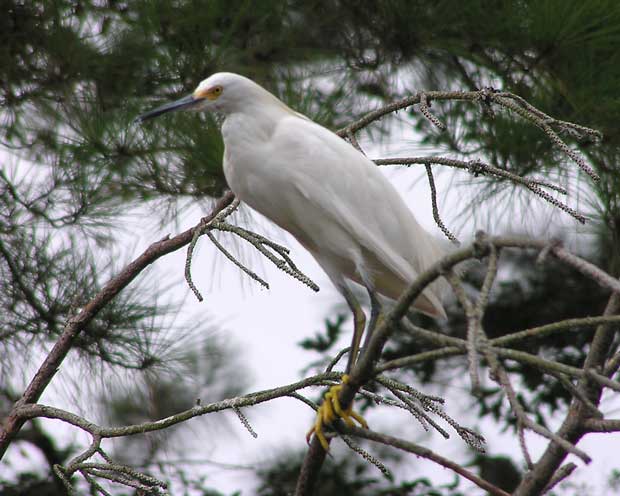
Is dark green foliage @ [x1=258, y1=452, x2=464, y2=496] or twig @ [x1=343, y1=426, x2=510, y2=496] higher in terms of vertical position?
dark green foliage @ [x1=258, y1=452, x2=464, y2=496]

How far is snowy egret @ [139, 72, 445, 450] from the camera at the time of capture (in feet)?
5.29

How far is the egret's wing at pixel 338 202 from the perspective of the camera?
64.1 inches

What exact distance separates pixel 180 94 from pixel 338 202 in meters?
0.66

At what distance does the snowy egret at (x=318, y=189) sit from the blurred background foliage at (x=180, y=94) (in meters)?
0.27

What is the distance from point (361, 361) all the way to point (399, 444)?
13 centimetres

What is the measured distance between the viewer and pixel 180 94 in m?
2.14

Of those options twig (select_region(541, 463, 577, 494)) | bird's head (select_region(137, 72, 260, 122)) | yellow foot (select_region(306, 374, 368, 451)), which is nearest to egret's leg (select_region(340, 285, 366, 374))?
yellow foot (select_region(306, 374, 368, 451))

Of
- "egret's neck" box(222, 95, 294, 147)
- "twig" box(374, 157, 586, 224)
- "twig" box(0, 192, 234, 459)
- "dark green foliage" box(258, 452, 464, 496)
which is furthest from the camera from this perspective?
"dark green foliage" box(258, 452, 464, 496)

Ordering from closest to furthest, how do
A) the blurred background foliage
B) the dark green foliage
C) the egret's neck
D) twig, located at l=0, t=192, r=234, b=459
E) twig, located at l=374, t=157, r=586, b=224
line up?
twig, located at l=374, t=157, r=586, b=224 < twig, located at l=0, t=192, r=234, b=459 < the egret's neck < the blurred background foliage < the dark green foliage

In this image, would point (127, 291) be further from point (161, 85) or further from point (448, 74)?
point (448, 74)

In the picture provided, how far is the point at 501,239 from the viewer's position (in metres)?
0.80

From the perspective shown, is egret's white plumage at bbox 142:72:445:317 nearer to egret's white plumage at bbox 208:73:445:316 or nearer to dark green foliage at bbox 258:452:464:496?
egret's white plumage at bbox 208:73:445:316

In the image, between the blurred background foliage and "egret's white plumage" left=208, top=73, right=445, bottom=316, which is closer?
"egret's white plumage" left=208, top=73, right=445, bottom=316

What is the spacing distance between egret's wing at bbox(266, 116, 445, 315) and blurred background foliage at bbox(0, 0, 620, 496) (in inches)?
12.3
